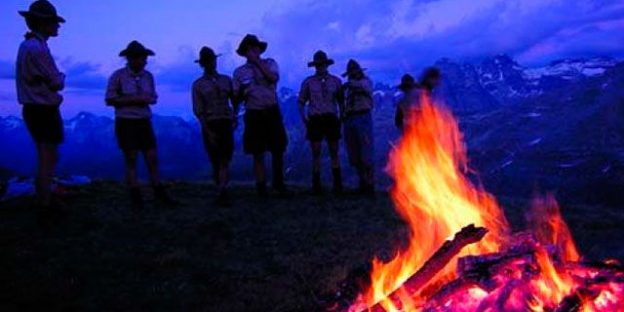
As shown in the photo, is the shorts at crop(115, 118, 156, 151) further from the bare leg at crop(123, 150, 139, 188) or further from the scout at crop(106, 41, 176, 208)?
the bare leg at crop(123, 150, 139, 188)

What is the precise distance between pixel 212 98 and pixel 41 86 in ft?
12.2

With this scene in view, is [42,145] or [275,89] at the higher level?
[275,89]

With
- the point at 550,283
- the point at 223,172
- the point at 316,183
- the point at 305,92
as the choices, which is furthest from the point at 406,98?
the point at 550,283

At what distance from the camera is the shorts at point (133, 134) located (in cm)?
1112

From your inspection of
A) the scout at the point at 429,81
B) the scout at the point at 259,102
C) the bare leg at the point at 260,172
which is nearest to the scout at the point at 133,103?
the scout at the point at 259,102

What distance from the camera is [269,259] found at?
9078mm

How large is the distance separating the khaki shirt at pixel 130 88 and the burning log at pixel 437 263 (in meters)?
6.69

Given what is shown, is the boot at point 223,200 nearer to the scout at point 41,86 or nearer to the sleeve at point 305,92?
the sleeve at point 305,92

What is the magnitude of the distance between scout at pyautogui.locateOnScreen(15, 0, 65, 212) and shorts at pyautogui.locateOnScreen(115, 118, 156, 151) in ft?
5.92

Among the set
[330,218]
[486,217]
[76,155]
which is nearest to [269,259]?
[330,218]

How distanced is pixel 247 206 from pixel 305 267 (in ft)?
11.9

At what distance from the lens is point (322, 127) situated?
13.5 meters

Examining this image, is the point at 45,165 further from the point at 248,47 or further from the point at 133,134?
the point at 248,47

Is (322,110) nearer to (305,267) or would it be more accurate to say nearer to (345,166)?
(305,267)
